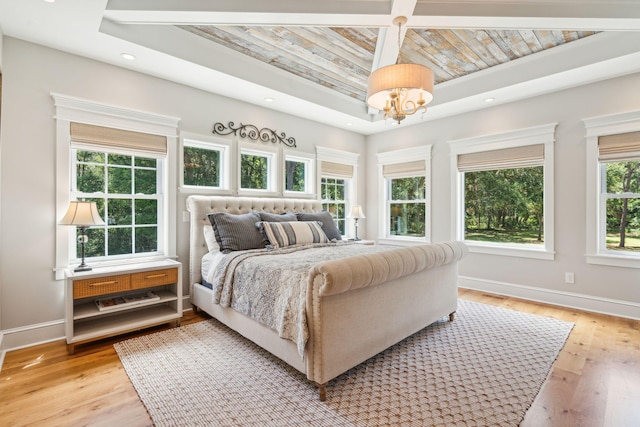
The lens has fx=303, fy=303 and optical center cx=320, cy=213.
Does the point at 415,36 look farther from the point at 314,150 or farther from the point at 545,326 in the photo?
the point at 545,326

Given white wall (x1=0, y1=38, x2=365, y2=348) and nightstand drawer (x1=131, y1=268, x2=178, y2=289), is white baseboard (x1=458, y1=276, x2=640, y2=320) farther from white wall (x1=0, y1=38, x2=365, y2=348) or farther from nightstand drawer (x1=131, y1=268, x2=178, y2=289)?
white wall (x1=0, y1=38, x2=365, y2=348)

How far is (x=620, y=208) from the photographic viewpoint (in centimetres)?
336

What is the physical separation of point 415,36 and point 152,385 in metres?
3.64

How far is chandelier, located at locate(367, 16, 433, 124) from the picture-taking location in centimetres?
220

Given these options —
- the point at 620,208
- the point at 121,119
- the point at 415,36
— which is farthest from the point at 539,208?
the point at 121,119

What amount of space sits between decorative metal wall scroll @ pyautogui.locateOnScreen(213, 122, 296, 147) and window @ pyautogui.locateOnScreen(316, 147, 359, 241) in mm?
634

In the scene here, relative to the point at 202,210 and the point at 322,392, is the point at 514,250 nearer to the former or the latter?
the point at 322,392

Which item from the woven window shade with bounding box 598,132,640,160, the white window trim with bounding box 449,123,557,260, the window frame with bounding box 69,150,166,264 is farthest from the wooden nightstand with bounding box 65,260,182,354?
the woven window shade with bounding box 598,132,640,160

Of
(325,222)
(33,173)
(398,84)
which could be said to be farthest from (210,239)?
(398,84)

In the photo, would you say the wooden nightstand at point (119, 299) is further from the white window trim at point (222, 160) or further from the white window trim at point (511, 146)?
the white window trim at point (511, 146)

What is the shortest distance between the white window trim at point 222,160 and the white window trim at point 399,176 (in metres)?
2.74

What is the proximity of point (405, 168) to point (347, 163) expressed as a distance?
100 centimetres

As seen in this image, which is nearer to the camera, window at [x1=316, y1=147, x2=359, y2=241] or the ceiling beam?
the ceiling beam

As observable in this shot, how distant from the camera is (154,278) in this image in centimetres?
281
